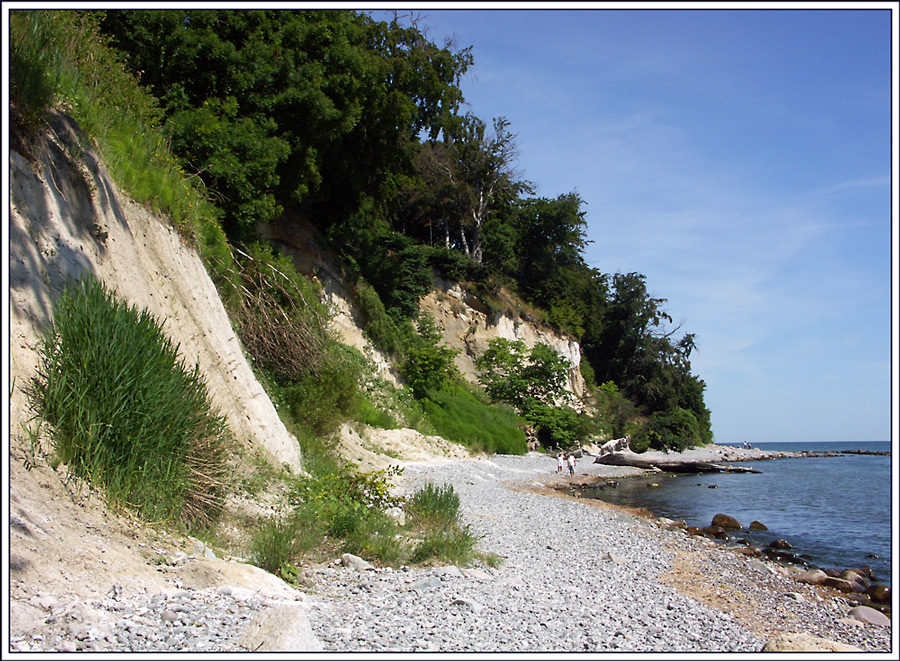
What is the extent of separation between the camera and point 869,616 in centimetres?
746

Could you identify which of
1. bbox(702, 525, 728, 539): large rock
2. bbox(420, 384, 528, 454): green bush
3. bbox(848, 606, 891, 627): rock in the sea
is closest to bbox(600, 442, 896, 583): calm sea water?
bbox(702, 525, 728, 539): large rock

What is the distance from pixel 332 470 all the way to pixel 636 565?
6.29m

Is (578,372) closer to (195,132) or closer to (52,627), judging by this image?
(195,132)

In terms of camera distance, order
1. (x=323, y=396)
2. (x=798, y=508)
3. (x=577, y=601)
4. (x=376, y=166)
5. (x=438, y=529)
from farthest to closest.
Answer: (x=376, y=166), (x=798, y=508), (x=323, y=396), (x=438, y=529), (x=577, y=601)

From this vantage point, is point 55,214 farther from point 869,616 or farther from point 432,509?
point 869,616

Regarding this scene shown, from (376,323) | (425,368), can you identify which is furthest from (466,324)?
(376,323)

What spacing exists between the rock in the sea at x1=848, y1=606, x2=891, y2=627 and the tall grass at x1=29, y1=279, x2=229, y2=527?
8056 mm

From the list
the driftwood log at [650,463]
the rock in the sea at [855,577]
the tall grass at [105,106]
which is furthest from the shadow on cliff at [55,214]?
the driftwood log at [650,463]

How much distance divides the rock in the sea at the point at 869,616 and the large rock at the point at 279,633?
23.1ft

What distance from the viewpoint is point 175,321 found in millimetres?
9836

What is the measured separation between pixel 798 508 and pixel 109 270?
2079 centimetres

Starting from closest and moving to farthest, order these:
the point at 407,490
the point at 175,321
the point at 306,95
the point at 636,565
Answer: the point at 636,565
the point at 175,321
the point at 407,490
the point at 306,95

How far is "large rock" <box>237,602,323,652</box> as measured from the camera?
3.79 meters

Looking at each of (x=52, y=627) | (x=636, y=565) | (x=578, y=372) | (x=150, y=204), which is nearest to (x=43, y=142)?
(x=150, y=204)
